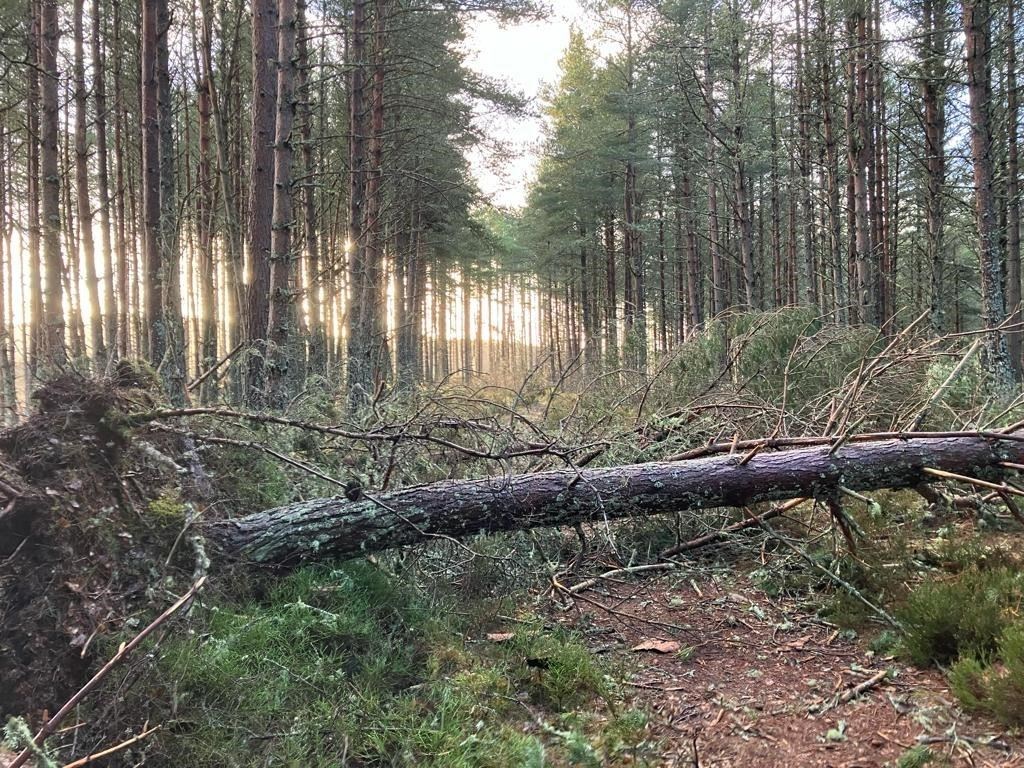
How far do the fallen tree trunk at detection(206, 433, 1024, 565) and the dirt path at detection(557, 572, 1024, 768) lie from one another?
0.73m

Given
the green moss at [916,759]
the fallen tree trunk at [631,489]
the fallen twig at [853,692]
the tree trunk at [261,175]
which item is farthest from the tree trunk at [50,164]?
the green moss at [916,759]

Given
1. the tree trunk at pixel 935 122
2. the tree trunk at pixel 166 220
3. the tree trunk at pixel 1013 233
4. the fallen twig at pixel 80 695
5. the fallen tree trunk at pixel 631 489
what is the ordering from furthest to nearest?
the tree trunk at pixel 1013 233
the tree trunk at pixel 935 122
the tree trunk at pixel 166 220
the fallen tree trunk at pixel 631 489
the fallen twig at pixel 80 695

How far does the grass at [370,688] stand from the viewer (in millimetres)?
2270

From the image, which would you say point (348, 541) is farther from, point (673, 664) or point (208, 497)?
point (673, 664)

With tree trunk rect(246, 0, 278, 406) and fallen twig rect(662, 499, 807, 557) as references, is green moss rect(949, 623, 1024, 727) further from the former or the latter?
tree trunk rect(246, 0, 278, 406)

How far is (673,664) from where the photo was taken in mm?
3182

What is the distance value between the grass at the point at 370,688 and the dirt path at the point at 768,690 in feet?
0.97

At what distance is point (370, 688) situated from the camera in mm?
2709

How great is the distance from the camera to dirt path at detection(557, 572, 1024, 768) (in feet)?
7.75

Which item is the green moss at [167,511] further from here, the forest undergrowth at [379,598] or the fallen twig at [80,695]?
the fallen twig at [80,695]

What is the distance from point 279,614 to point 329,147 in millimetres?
12999

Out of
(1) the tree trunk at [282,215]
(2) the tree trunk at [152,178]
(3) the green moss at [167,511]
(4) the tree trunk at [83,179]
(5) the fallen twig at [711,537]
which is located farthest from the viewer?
(4) the tree trunk at [83,179]

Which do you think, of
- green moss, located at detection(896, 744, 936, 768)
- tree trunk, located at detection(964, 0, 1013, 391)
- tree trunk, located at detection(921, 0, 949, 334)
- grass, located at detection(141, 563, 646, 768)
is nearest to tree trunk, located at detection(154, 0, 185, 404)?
grass, located at detection(141, 563, 646, 768)

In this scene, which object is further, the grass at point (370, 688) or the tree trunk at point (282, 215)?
the tree trunk at point (282, 215)
